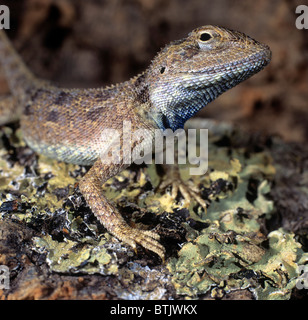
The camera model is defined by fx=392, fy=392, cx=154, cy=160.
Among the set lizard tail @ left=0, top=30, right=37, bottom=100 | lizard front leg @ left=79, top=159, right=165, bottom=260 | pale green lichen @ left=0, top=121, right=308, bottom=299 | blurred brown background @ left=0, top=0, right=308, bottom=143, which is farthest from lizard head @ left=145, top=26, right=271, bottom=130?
blurred brown background @ left=0, top=0, right=308, bottom=143

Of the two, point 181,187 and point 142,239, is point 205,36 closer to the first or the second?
point 181,187

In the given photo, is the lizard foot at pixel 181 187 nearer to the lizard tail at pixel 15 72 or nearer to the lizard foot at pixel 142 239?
the lizard foot at pixel 142 239

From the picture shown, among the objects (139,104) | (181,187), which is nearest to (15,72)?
(139,104)

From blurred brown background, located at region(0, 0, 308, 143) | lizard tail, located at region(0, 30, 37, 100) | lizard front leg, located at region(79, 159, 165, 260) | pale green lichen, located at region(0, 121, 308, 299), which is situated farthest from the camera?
blurred brown background, located at region(0, 0, 308, 143)

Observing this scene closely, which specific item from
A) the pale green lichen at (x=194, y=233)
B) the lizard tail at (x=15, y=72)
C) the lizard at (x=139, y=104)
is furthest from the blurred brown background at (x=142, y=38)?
the pale green lichen at (x=194, y=233)

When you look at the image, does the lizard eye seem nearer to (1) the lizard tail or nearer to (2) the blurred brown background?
(1) the lizard tail
